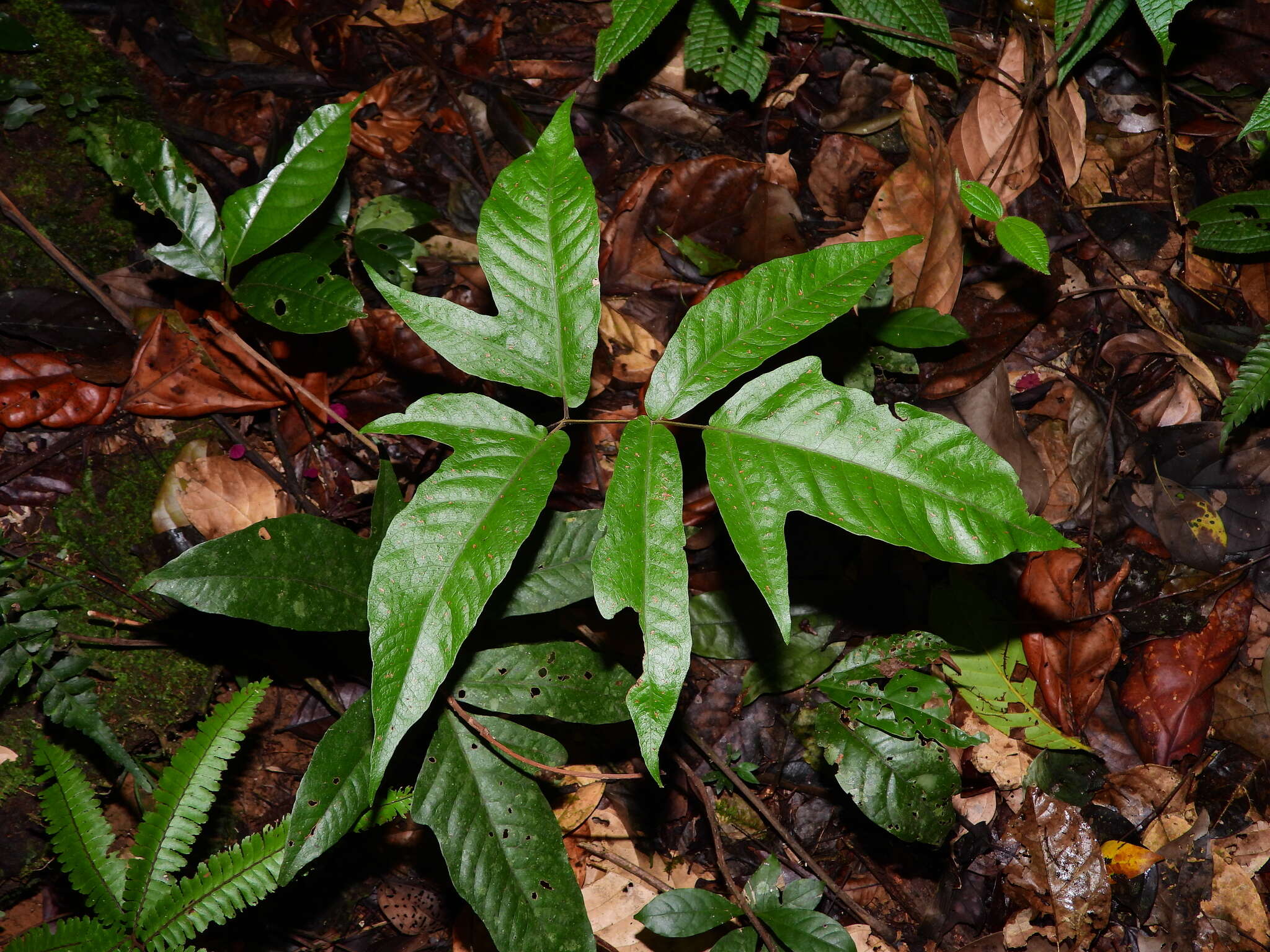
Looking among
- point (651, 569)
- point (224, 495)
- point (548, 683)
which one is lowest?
point (548, 683)

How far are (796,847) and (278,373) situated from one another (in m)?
2.25

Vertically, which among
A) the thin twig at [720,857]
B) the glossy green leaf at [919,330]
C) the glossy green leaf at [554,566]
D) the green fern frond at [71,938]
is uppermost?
the glossy green leaf at [919,330]

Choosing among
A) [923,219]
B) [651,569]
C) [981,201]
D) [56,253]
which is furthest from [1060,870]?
[56,253]

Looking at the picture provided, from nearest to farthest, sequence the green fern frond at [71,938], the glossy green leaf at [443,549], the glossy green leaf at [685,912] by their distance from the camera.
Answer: the glossy green leaf at [443,549] → the green fern frond at [71,938] → the glossy green leaf at [685,912]

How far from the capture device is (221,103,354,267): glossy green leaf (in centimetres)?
236

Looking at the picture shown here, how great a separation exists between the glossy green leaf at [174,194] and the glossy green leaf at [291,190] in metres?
0.09

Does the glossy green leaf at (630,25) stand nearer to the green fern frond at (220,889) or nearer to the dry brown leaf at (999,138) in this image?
the dry brown leaf at (999,138)

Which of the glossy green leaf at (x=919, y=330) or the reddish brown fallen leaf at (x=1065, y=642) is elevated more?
the glossy green leaf at (x=919, y=330)

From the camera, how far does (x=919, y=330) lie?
279 cm

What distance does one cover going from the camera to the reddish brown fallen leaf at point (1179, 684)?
2.87 m

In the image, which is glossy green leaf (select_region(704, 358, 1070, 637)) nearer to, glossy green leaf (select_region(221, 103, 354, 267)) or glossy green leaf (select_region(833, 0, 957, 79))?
glossy green leaf (select_region(221, 103, 354, 267))

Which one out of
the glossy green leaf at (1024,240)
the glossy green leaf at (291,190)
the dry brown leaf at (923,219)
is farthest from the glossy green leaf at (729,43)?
the glossy green leaf at (291,190)

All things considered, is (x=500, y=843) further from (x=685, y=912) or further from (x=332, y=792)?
(x=685, y=912)

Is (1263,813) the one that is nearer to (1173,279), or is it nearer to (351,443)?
(1173,279)
